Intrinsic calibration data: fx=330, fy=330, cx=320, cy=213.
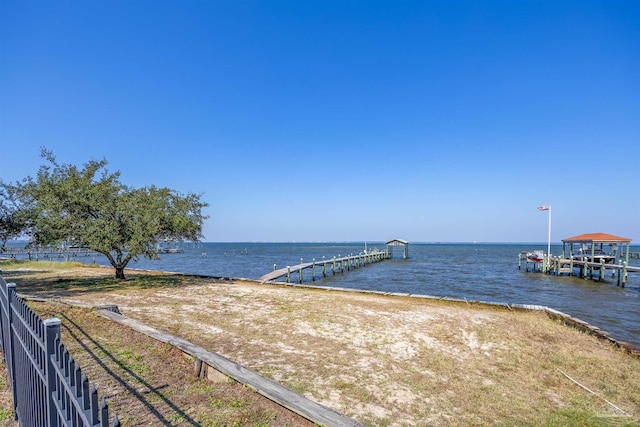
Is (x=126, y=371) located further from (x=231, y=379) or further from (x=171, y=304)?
(x=171, y=304)

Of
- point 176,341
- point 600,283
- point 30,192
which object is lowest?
point 600,283

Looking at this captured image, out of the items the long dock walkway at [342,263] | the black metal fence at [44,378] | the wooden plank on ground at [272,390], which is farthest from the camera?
the long dock walkway at [342,263]

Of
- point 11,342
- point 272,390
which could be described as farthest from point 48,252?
point 272,390

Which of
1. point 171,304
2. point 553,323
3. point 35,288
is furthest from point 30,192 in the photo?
point 553,323

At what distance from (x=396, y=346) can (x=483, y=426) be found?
3.27 m

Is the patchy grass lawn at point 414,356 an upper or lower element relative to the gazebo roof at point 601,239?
lower

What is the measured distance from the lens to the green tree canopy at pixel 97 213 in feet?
48.3

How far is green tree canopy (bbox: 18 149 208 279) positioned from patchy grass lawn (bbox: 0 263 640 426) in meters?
2.69

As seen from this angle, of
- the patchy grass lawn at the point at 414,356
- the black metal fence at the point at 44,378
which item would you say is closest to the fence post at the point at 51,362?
the black metal fence at the point at 44,378

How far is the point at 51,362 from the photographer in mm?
2316

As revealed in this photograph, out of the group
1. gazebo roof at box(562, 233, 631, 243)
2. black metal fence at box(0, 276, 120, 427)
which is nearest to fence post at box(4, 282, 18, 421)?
black metal fence at box(0, 276, 120, 427)

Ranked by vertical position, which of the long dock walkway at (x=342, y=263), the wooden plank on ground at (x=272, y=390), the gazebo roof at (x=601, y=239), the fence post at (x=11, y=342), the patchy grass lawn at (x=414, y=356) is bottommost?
the long dock walkway at (x=342, y=263)

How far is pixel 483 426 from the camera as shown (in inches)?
183

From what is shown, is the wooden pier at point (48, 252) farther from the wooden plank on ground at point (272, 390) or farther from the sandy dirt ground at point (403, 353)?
the wooden plank on ground at point (272, 390)
